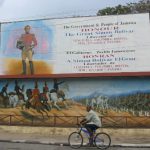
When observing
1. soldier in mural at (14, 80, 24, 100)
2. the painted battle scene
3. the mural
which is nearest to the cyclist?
the painted battle scene

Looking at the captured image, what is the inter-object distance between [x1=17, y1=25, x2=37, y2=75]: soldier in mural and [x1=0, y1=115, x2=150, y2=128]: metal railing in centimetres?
273

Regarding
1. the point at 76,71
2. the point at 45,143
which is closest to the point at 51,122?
the point at 76,71

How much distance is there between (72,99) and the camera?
2447cm

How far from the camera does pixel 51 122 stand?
80.6ft

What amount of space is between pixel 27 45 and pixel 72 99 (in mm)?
4135

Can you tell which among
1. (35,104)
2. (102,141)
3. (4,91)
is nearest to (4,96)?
(4,91)

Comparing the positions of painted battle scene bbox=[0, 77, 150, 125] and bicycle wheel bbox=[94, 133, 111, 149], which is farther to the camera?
painted battle scene bbox=[0, 77, 150, 125]

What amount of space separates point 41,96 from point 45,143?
5.76 metres

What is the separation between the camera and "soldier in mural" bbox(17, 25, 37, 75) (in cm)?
2528

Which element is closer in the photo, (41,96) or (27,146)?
(27,146)

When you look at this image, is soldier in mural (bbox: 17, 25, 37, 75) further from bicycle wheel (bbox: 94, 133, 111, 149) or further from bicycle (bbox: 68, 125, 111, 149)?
bicycle wheel (bbox: 94, 133, 111, 149)

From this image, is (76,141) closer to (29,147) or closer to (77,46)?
(29,147)

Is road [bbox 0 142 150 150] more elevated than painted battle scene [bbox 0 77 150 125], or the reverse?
painted battle scene [bbox 0 77 150 125]

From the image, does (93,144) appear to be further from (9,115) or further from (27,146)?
(9,115)
